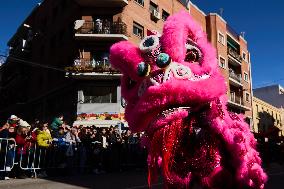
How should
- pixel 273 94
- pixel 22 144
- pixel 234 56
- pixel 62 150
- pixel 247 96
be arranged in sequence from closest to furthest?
pixel 22 144 < pixel 62 150 < pixel 234 56 < pixel 247 96 < pixel 273 94

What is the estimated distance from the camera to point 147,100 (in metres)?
3.54

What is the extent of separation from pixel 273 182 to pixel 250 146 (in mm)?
5830

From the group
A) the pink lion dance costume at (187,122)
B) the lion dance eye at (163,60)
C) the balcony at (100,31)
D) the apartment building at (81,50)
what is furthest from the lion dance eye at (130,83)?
the balcony at (100,31)

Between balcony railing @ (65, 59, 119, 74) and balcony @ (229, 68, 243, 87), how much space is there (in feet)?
62.7

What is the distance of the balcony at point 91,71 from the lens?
2588 cm

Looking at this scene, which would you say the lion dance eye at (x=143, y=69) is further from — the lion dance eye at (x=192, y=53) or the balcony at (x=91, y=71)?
the balcony at (x=91, y=71)

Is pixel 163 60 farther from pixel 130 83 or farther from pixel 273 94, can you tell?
pixel 273 94

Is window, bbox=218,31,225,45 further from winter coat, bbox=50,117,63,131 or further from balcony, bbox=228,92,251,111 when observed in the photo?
winter coat, bbox=50,117,63,131

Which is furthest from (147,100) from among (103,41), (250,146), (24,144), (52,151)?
(103,41)

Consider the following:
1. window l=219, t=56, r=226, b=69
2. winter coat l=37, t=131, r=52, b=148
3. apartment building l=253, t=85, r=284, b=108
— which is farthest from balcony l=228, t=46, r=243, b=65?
winter coat l=37, t=131, r=52, b=148

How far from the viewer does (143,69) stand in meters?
3.73

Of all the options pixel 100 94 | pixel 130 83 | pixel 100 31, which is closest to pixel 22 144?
pixel 130 83

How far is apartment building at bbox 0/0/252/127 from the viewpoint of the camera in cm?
2625

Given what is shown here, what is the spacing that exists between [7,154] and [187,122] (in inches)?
314
